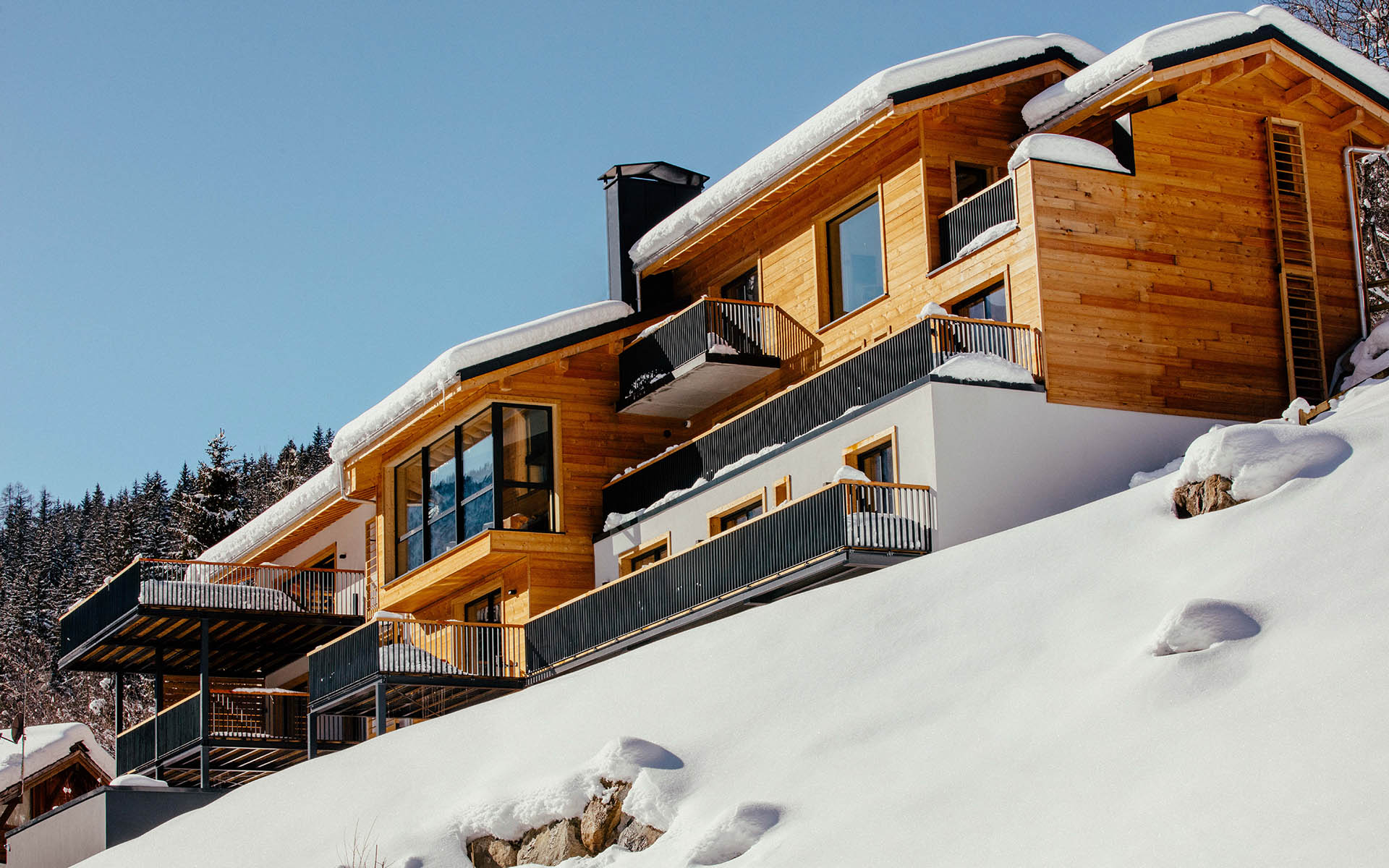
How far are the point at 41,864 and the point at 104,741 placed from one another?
4081 cm

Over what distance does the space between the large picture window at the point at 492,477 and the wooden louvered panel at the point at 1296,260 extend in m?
12.1

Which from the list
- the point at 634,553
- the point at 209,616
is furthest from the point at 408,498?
the point at 634,553

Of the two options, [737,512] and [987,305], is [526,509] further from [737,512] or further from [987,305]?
[987,305]

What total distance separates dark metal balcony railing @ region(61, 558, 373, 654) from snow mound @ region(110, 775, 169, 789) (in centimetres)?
310

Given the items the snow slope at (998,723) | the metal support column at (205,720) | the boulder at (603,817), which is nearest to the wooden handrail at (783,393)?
the snow slope at (998,723)

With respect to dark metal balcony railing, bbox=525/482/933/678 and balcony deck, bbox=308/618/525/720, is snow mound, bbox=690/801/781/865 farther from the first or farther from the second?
balcony deck, bbox=308/618/525/720

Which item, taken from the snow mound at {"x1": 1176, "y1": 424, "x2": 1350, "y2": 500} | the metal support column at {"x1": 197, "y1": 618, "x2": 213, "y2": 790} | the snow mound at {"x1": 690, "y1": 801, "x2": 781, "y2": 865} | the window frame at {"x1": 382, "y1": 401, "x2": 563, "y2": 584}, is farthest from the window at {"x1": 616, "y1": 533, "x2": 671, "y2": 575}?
the snow mound at {"x1": 690, "y1": 801, "x2": 781, "y2": 865}

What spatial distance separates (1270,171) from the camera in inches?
995

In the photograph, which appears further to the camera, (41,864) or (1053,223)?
(41,864)

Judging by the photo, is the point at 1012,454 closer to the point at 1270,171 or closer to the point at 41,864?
the point at 1270,171

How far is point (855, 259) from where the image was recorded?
2695 centimetres

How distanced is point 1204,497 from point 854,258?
1181cm

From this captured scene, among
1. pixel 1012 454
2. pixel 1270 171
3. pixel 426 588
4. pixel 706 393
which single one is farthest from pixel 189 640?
pixel 1270 171

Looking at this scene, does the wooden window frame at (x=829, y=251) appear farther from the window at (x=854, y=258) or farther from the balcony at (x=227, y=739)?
the balcony at (x=227, y=739)
